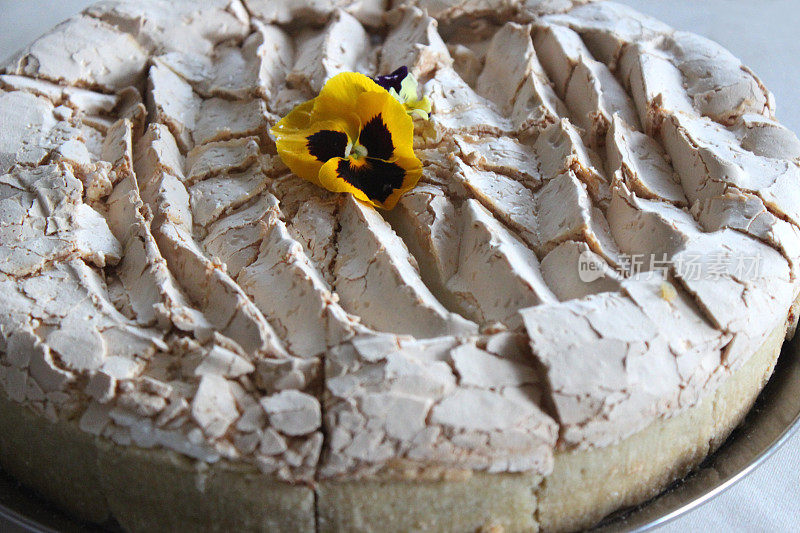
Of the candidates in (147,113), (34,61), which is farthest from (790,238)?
(34,61)

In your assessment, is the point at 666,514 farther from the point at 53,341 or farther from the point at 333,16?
the point at 333,16

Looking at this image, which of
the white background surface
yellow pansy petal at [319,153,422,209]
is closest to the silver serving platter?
yellow pansy petal at [319,153,422,209]

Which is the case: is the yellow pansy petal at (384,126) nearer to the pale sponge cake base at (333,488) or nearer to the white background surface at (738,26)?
the pale sponge cake base at (333,488)

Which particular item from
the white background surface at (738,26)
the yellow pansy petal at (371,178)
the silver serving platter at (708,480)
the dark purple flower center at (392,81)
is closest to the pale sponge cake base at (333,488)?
the silver serving platter at (708,480)

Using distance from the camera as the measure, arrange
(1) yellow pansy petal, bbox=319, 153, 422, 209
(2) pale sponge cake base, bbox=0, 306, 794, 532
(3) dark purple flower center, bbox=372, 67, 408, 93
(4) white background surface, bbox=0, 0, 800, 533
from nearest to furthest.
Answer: (2) pale sponge cake base, bbox=0, 306, 794, 532
(1) yellow pansy petal, bbox=319, 153, 422, 209
(3) dark purple flower center, bbox=372, 67, 408, 93
(4) white background surface, bbox=0, 0, 800, 533

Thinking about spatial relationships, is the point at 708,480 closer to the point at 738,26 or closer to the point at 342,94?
the point at 342,94

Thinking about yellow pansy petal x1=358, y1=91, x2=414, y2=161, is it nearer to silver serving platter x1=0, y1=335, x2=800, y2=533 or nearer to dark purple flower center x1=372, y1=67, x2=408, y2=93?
dark purple flower center x1=372, y1=67, x2=408, y2=93

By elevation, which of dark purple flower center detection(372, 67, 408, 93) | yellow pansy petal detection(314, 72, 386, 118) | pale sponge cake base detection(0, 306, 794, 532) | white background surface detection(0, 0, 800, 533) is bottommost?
white background surface detection(0, 0, 800, 533)
